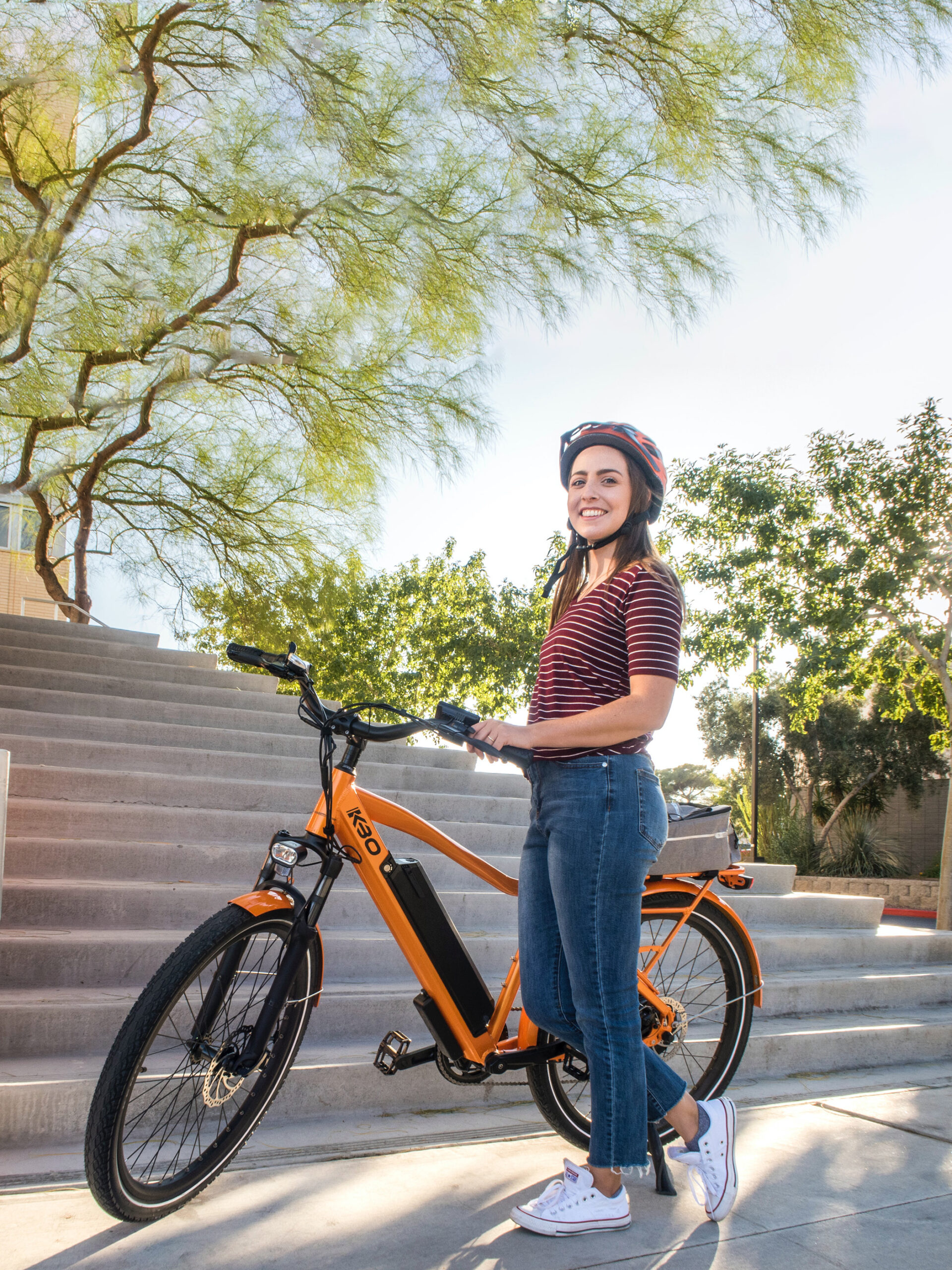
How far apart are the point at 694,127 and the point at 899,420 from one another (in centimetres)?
542

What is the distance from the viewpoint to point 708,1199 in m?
2.45

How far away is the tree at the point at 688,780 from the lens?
46.8 m

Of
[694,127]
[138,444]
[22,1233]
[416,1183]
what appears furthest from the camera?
[138,444]

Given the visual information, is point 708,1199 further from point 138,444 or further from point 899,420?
point 899,420

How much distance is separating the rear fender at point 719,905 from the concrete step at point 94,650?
6.46m

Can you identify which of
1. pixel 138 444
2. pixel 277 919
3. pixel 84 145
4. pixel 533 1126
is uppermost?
pixel 84 145

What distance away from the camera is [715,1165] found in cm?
246

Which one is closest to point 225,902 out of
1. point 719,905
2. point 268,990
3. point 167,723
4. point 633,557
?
point 268,990

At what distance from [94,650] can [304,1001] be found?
7.32m

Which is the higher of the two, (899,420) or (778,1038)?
(899,420)

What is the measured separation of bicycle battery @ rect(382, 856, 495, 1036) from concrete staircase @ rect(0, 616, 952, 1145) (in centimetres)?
63

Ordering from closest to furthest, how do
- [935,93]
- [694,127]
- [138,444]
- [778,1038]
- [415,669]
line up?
1. [778,1038]
2. [935,93]
3. [694,127]
4. [138,444]
5. [415,669]

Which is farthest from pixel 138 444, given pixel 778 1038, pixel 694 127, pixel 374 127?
pixel 778 1038

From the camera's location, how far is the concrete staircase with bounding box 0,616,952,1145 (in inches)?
122
